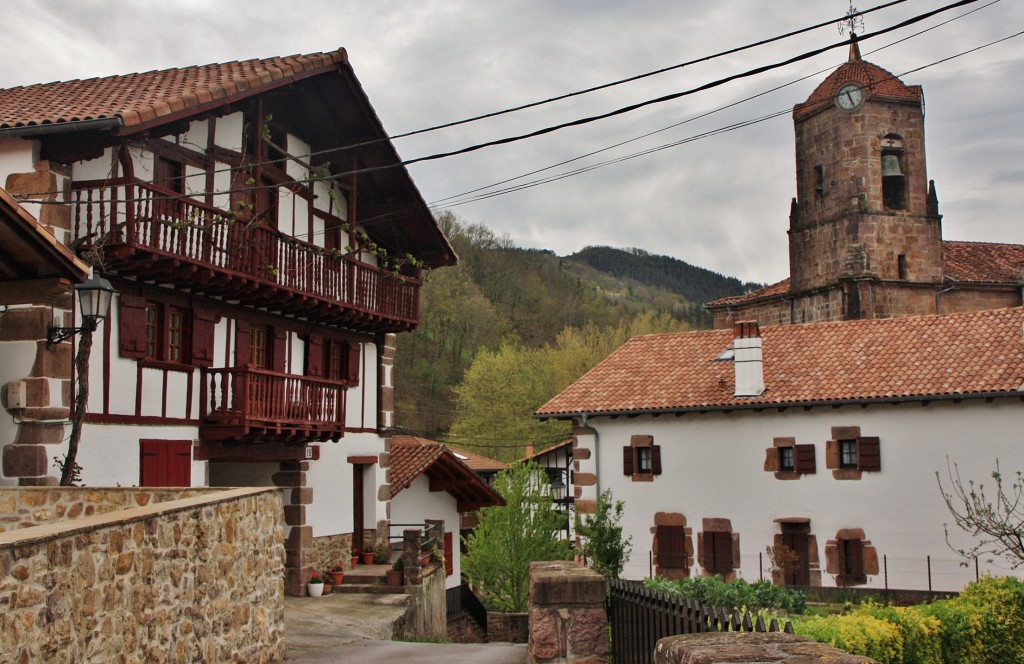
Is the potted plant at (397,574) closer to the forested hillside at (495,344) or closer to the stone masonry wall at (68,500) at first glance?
the stone masonry wall at (68,500)

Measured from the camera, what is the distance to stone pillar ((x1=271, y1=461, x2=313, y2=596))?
61.7 feet

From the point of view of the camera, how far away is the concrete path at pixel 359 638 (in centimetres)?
1227

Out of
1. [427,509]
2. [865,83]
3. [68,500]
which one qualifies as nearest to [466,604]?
[427,509]

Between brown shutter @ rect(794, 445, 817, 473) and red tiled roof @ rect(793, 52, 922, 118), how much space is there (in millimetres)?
18075

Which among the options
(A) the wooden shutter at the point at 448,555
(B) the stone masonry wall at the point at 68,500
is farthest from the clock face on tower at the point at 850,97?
(B) the stone masonry wall at the point at 68,500

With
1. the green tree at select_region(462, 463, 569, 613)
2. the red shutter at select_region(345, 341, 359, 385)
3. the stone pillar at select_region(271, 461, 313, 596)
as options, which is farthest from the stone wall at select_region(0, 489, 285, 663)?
the green tree at select_region(462, 463, 569, 613)

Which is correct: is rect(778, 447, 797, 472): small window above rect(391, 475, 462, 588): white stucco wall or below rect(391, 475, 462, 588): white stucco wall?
above

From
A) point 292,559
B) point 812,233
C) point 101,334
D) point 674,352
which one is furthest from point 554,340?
point 101,334

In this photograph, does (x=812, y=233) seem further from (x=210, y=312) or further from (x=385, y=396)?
(x=210, y=312)

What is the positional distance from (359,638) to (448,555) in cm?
1128

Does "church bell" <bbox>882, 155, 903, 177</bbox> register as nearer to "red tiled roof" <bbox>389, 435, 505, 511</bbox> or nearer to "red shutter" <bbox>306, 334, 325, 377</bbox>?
"red tiled roof" <bbox>389, 435, 505, 511</bbox>

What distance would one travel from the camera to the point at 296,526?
19.1m

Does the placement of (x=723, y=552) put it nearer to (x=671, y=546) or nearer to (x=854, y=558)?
(x=671, y=546)

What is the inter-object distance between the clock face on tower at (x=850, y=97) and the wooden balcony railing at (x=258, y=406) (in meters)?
26.5
